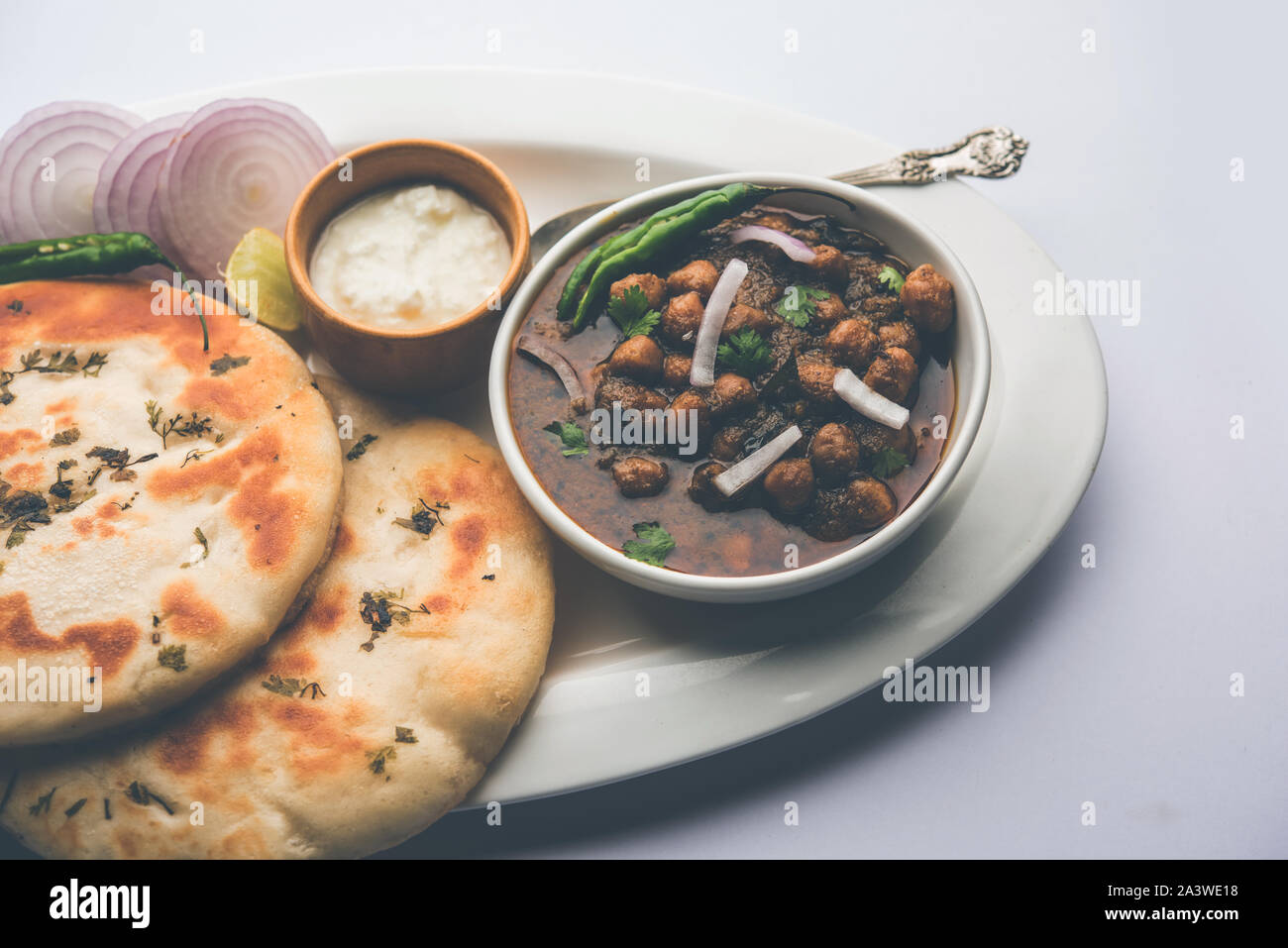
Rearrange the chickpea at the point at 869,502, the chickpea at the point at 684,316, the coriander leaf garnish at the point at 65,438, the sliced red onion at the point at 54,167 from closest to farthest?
the chickpea at the point at 869,502, the coriander leaf garnish at the point at 65,438, the chickpea at the point at 684,316, the sliced red onion at the point at 54,167

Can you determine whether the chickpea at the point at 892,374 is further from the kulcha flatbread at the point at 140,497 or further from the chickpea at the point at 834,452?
the kulcha flatbread at the point at 140,497

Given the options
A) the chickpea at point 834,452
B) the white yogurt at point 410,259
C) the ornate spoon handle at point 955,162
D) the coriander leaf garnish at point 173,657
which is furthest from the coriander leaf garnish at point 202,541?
the ornate spoon handle at point 955,162

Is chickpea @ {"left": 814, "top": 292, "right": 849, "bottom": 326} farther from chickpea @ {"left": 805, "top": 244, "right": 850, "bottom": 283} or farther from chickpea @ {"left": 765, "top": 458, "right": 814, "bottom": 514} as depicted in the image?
chickpea @ {"left": 765, "top": 458, "right": 814, "bottom": 514}

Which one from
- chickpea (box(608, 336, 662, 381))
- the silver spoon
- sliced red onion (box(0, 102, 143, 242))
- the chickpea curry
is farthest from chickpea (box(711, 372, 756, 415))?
sliced red onion (box(0, 102, 143, 242))

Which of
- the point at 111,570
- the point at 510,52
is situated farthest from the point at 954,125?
the point at 111,570

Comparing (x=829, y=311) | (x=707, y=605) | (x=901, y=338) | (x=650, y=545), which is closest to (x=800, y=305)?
(x=829, y=311)

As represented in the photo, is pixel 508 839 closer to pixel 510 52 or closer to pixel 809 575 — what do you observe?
pixel 809 575
